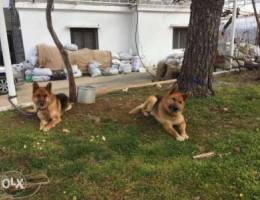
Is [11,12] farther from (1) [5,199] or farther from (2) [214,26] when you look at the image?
(1) [5,199]

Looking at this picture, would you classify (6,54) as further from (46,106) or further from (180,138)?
(180,138)

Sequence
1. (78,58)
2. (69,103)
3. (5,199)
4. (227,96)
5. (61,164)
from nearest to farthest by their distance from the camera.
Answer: (5,199), (61,164), (69,103), (227,96), (78,58)

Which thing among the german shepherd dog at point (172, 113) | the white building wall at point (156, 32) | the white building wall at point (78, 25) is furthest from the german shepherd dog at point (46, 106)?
the white building wall at point (156, 32)

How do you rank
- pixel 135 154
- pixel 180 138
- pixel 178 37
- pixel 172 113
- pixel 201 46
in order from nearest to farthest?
pixel 135 154 → pixel 180 138 → pixel 172 113 → pixel 201 46 → pixel 178 37

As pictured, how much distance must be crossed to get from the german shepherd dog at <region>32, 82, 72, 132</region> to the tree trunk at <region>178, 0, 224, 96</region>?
2382 millimetres

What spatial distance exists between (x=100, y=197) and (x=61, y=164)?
0.72 metres

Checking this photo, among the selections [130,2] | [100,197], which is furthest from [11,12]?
[100,197]

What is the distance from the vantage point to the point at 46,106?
3.98 metres

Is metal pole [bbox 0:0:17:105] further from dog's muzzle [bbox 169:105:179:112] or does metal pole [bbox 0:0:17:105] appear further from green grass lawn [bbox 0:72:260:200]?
dog's muzzle [bbox 169:105:179:112]

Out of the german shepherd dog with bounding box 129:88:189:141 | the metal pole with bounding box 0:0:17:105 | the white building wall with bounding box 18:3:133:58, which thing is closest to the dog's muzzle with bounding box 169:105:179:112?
the german shepherd dog with bounding box 129:88:189:141

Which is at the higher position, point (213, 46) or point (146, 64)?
point (213, 46)

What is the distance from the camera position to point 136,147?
135 inches

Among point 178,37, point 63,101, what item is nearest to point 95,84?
point 63,101

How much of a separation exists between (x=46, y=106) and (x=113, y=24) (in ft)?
26.7
